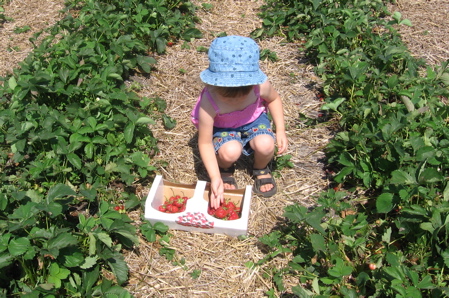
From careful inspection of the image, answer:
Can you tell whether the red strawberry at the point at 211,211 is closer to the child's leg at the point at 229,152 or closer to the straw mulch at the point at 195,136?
the straw mulch at the point at 195,136

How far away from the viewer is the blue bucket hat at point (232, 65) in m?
2.66

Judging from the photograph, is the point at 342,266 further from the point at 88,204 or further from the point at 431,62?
the point at 431,62

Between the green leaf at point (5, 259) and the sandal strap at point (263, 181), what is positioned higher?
the green leaf at point (5, 259)

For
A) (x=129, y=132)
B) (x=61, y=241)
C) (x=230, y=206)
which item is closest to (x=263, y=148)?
(x=230, y=206)

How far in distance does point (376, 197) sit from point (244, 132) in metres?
0.98

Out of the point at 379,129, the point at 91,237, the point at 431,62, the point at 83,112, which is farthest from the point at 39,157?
the point at 431,62

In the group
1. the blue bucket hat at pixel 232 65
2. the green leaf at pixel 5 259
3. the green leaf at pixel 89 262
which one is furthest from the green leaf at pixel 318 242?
the green leaf at pixel 5 259

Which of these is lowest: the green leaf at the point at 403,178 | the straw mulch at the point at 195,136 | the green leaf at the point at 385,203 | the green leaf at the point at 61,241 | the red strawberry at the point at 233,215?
the straw mulch at the point at 195,136

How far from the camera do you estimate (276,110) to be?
3.21m

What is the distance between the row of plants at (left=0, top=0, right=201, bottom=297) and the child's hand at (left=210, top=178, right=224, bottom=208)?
356mm

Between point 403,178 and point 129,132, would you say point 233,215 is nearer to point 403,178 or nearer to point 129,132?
point 129,132

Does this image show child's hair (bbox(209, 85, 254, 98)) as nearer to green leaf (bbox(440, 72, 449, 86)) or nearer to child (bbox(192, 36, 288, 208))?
child (bbox(192, 36, 288, 208))

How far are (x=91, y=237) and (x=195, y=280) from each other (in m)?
0.68

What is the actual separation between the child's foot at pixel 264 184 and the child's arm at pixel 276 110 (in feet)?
0.89
